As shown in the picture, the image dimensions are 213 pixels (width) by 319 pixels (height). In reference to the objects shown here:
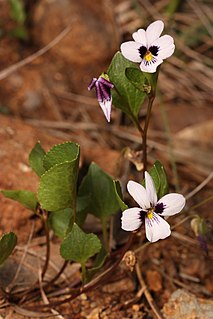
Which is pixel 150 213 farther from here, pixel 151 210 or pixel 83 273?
pixel 83 273

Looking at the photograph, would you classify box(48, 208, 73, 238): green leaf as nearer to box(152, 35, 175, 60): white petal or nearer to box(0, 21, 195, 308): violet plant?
box(0, 21, 195, 308): violet plant

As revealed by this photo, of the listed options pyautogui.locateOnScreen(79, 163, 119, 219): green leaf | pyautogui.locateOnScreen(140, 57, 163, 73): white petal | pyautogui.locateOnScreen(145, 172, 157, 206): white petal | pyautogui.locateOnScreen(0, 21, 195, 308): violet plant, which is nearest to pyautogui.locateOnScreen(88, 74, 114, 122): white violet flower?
pyautogui.locateOnScreen(0, 21, 195, 308): violet plant

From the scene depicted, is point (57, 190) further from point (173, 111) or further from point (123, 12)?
→ point (123, 12)

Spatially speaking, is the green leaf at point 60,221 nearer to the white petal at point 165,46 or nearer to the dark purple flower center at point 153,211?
the dark purple flower center at point 153,211

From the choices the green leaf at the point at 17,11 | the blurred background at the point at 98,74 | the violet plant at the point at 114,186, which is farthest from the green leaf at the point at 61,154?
the green leaf at the point at 17,11

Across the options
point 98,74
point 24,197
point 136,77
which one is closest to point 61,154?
point 24,197
